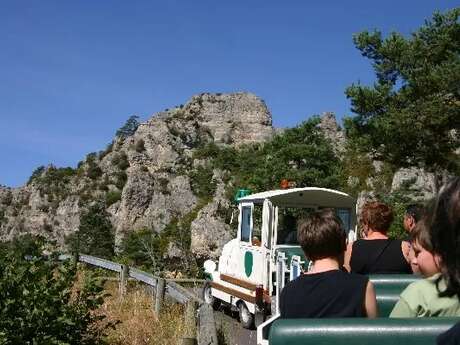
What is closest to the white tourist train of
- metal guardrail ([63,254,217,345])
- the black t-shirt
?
metal guardrail ([63,254,217,345])

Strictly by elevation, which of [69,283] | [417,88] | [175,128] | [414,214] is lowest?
[69,283]

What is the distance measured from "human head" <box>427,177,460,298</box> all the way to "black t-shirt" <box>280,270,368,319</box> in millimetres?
1352

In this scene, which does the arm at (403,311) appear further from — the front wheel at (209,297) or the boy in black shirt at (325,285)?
the front wheel at (209,297)

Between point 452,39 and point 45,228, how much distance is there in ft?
162

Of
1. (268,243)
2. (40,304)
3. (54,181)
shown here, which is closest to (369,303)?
(40,304)

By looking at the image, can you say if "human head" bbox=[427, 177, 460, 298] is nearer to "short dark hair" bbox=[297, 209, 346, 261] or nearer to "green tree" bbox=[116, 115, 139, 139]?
"short dark hair" bbox=[297, 209, 346, 261]

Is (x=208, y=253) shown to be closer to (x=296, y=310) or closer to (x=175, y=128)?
(x=296, y=310)

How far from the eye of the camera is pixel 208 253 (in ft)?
111

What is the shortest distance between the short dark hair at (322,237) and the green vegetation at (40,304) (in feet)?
10.9

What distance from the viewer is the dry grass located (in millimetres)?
7320

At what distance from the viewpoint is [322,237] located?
3.22 m

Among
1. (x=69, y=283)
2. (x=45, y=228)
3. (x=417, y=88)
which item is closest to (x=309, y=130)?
(x=417, y=88)

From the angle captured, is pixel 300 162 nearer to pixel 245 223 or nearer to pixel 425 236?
pixel 245 223

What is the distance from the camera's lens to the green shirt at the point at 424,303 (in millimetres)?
2514
